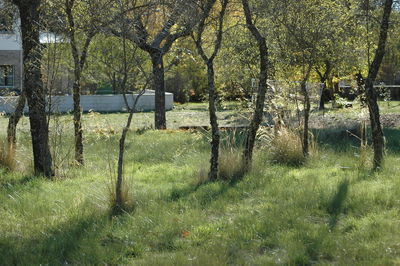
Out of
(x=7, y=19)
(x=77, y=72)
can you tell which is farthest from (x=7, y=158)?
(x=7, y=19)

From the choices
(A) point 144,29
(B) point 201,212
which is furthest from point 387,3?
(B) point 201,212

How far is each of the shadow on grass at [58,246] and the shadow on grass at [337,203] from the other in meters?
2.30

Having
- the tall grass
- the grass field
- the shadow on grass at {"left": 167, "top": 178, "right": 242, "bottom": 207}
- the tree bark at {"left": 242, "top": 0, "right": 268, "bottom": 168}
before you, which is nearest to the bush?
the grass field

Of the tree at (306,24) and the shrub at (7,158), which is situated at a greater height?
the tree at (306,24)

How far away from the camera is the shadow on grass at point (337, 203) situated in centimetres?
583

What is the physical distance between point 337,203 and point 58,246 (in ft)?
9.81

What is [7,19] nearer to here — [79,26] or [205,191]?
[79,26]

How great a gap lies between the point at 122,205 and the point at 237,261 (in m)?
2.03

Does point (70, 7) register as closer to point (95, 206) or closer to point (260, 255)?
point (95, 206)

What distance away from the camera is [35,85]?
8453 millimetres

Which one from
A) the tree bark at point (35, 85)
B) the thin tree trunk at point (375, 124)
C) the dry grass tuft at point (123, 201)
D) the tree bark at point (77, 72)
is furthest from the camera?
the tree bark at point (77, 72)

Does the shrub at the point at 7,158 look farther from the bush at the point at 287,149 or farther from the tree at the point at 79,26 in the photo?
the bush at the point at 287,149

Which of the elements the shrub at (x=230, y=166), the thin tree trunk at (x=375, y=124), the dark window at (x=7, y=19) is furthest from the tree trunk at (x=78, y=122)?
the thin tree trunk at (x=375, y=124)

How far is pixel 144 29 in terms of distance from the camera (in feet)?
27.7
